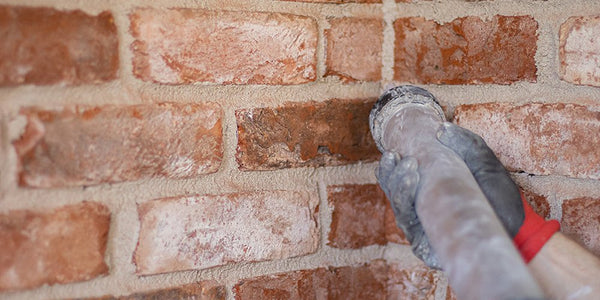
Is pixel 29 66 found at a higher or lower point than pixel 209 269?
higher

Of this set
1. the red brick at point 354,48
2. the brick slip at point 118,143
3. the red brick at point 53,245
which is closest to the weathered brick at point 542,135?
the red brick at point 354,48

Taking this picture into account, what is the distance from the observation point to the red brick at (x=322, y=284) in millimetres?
551

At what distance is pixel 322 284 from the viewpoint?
0.58m

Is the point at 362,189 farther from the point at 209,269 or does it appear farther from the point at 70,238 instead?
the point at 70,238

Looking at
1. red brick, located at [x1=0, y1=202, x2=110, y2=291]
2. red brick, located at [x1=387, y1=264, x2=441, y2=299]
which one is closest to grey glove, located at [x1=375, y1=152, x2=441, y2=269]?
red brick, located at [x1=387, y1=264, x2=441, y2=299]

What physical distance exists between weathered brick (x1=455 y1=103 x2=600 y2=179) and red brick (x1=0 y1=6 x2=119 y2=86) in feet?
1.36

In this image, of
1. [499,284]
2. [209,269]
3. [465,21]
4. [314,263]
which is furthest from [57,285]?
[465,21]

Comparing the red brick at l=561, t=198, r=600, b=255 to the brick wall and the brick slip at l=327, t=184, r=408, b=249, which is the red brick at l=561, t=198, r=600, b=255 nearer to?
the brick wall

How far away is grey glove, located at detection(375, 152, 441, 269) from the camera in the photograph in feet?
1.40

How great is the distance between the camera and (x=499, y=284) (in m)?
0.31

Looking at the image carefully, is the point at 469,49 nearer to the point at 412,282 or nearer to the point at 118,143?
the point at 412,282

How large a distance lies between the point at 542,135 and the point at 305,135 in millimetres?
273

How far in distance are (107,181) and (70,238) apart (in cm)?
7

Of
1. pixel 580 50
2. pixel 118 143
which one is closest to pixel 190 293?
pixel 118 143
